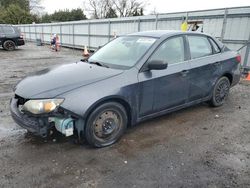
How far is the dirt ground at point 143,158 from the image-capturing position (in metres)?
2.68

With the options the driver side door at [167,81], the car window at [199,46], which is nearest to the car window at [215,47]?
the car window at [199,46]

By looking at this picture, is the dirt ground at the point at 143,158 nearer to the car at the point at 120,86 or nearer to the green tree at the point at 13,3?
the car at the point at 120,86

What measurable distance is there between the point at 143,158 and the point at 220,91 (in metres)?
2.77

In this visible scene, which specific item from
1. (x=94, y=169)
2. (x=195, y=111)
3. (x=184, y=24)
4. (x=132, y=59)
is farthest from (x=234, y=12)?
(x=94, y=169)

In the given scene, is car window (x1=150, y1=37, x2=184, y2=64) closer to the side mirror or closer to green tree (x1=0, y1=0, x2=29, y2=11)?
the side mirror

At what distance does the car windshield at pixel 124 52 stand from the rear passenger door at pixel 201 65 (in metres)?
0.95

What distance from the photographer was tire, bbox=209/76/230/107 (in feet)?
16.1

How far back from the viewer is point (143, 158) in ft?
10.3

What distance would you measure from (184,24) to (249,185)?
28.0 feet

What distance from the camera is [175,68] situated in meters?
3.92

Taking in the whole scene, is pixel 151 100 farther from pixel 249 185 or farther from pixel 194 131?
pixel 249 185

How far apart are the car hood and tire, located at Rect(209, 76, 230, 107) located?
250cm

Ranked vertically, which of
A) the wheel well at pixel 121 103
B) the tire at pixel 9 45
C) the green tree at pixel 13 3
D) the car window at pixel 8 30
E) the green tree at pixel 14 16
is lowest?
the tire at pixel 9 45

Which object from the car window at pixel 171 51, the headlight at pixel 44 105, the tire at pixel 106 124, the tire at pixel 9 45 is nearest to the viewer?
the headlight at pixel 44 105
